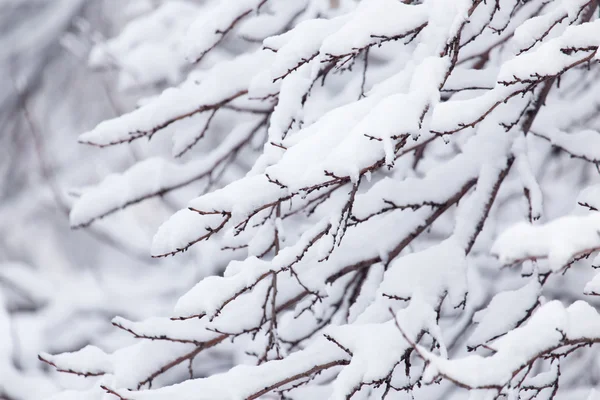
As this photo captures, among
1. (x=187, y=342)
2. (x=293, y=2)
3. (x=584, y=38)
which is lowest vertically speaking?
(x=187, y=342)

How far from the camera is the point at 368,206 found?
5.46ft

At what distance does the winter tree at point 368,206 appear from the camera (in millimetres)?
1126

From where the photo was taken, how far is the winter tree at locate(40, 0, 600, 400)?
44.3 inches

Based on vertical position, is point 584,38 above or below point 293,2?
below

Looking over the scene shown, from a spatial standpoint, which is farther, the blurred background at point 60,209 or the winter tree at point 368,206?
the blurred background at point 60,209

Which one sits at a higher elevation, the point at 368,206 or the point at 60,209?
the point at 60,209

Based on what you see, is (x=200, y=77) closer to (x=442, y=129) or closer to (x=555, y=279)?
(x=442, y=129)

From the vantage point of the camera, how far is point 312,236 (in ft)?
4.80

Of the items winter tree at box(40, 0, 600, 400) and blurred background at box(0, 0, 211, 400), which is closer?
winter tree at box(40, 0, 600, 400)

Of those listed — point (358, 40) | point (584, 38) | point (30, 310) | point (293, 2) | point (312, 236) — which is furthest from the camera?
point (30, 310)

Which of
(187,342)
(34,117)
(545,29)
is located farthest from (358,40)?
(34,117)

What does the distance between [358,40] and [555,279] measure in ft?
8.73

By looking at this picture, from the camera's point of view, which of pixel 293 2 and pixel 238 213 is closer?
pixel 238 213

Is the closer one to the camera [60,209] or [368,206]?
[368,206]
